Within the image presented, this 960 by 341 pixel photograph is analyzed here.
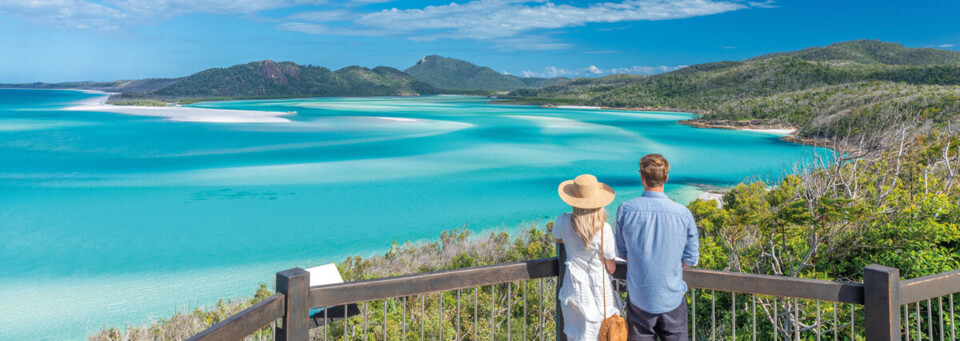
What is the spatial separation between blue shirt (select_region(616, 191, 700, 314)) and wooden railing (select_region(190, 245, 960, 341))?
0.16m

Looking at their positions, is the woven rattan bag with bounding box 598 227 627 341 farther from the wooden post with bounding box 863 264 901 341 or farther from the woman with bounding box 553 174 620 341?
the wooden post with bounding box 863 264 901 341

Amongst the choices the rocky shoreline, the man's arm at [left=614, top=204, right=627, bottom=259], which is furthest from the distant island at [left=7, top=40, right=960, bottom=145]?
the man's arm at [left=614, top=204, right=627, bottom=259]

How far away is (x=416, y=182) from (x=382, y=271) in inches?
476

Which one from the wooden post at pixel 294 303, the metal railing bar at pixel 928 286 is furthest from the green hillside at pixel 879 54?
the wooden post at pixel 294 303

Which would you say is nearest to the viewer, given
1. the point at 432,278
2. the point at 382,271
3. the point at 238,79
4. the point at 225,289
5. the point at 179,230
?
the point at 432,278

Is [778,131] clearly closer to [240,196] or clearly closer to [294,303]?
[240,196]

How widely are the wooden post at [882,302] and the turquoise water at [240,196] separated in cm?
887

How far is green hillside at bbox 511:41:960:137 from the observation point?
3053 centimetres

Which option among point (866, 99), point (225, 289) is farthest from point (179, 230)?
point (866, 99)

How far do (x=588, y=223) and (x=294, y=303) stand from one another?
1347 mm

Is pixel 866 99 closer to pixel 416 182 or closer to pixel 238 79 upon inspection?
pixel 416 182

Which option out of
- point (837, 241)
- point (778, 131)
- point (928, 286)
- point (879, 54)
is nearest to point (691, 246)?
point (928, 286)

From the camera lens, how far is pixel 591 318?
9.73 ft

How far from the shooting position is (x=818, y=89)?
2046 inches
